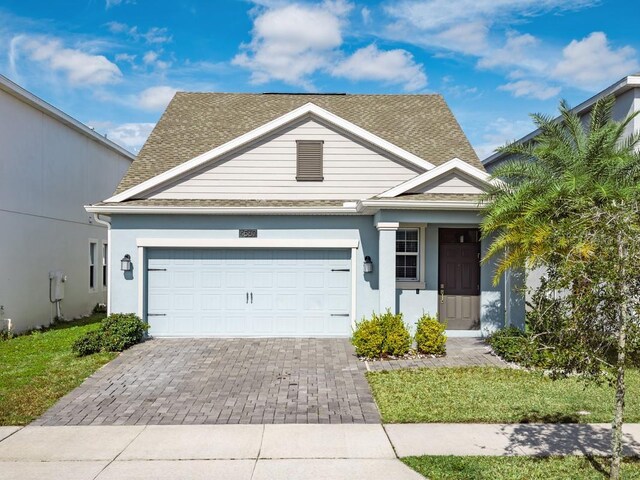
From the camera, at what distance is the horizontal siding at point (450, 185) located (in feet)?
42.7

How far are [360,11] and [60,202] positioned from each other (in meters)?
11.6

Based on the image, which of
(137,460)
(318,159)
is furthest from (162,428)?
(318,159)

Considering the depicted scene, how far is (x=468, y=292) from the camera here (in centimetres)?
1385

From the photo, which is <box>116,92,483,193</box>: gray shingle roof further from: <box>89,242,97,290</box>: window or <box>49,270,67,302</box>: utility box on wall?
<box>89,242,97,290</box>: window

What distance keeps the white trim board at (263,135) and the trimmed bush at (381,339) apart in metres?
4.66

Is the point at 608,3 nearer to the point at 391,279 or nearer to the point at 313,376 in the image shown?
the point at 391,279

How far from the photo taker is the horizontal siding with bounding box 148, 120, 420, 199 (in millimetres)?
14195

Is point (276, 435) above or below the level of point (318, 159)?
below

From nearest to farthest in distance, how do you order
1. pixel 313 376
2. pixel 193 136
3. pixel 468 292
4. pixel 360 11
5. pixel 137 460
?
pixel 137 460 < pixel 313 376 < pixel 468 292 < pixel 360 11 < pixel 193 136

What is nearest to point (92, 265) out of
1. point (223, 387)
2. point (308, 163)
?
point (308, 163)

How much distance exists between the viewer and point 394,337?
11.4 metres

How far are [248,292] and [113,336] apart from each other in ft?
11.1

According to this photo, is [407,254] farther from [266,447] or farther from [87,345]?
[266,447]

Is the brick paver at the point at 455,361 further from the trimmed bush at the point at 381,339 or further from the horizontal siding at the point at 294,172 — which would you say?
the horizontal siding at the point at 294,172
